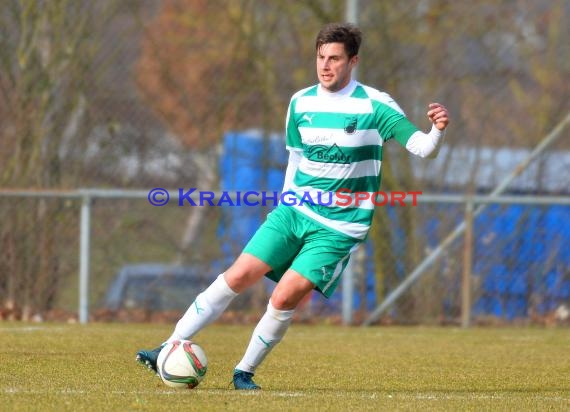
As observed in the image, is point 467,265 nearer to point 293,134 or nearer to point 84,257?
point 84,257

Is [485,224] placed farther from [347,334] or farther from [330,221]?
[330,221]

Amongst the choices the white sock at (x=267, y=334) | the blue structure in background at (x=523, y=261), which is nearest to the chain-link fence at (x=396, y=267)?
the blue structure in background at (x=523, y=261)

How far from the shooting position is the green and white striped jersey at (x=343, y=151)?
571cm

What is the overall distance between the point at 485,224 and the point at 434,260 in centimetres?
63

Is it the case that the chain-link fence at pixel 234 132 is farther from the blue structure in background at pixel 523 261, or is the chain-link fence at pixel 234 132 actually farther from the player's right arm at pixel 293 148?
the player's right arm at pixel 293 148

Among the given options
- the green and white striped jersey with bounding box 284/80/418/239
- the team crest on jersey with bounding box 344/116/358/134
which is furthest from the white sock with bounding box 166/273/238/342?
the team crest on jersey with bounding box 344/116/358/134

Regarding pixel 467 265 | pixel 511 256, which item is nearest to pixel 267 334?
pixel 467 265

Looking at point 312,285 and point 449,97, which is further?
point 449,97

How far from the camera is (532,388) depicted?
20.1 feet

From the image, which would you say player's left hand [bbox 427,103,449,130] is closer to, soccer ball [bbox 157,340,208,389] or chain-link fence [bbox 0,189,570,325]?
soccer ball [bbox 157,340,208,389]

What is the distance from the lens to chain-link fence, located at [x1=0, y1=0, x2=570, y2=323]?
36.8 feet

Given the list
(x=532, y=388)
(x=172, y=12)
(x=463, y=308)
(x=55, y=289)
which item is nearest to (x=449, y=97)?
(x=463, y=308)

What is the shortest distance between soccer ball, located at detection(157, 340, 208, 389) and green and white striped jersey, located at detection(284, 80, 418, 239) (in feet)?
2.86

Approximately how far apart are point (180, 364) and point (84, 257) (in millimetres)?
5524
